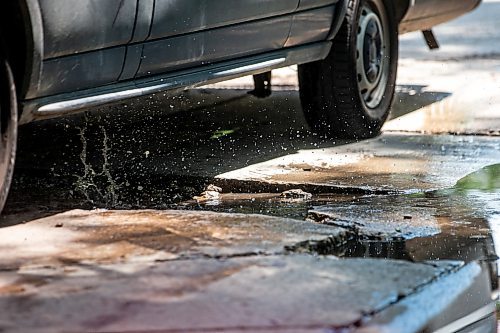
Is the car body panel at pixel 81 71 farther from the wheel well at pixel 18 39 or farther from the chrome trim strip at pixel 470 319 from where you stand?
the chrome trim strip at pixel 470 319

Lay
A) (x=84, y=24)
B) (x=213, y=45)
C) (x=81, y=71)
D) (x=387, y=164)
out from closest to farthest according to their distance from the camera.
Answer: (x=84, y=24) → (x=81, y=71) → (x=213, y=45) → (x=387, y=164)

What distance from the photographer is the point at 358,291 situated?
11.7 ft

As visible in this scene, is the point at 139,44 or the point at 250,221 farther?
the point at 139,44

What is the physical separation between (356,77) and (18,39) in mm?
2586

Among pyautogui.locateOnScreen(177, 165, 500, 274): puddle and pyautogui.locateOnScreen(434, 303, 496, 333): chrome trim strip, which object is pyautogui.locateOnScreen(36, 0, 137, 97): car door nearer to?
pyautogui.locateOnScreen(177, 165, 500, 274): puddle

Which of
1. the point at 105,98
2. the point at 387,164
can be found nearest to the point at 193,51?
the point at 105,98

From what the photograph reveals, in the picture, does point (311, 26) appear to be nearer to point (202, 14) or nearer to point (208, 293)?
point (202, 14)

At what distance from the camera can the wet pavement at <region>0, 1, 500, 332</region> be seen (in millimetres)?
3475

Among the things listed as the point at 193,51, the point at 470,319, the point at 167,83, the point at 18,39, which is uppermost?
the point at 18,39

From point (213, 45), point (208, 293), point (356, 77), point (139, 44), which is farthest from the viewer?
point (356, 77)

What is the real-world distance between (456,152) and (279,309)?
10.3 ft

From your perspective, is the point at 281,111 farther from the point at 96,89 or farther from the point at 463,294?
the point at 463,294

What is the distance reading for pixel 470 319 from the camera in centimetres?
367

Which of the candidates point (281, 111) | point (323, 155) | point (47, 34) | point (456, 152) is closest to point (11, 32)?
point (47, 34)
